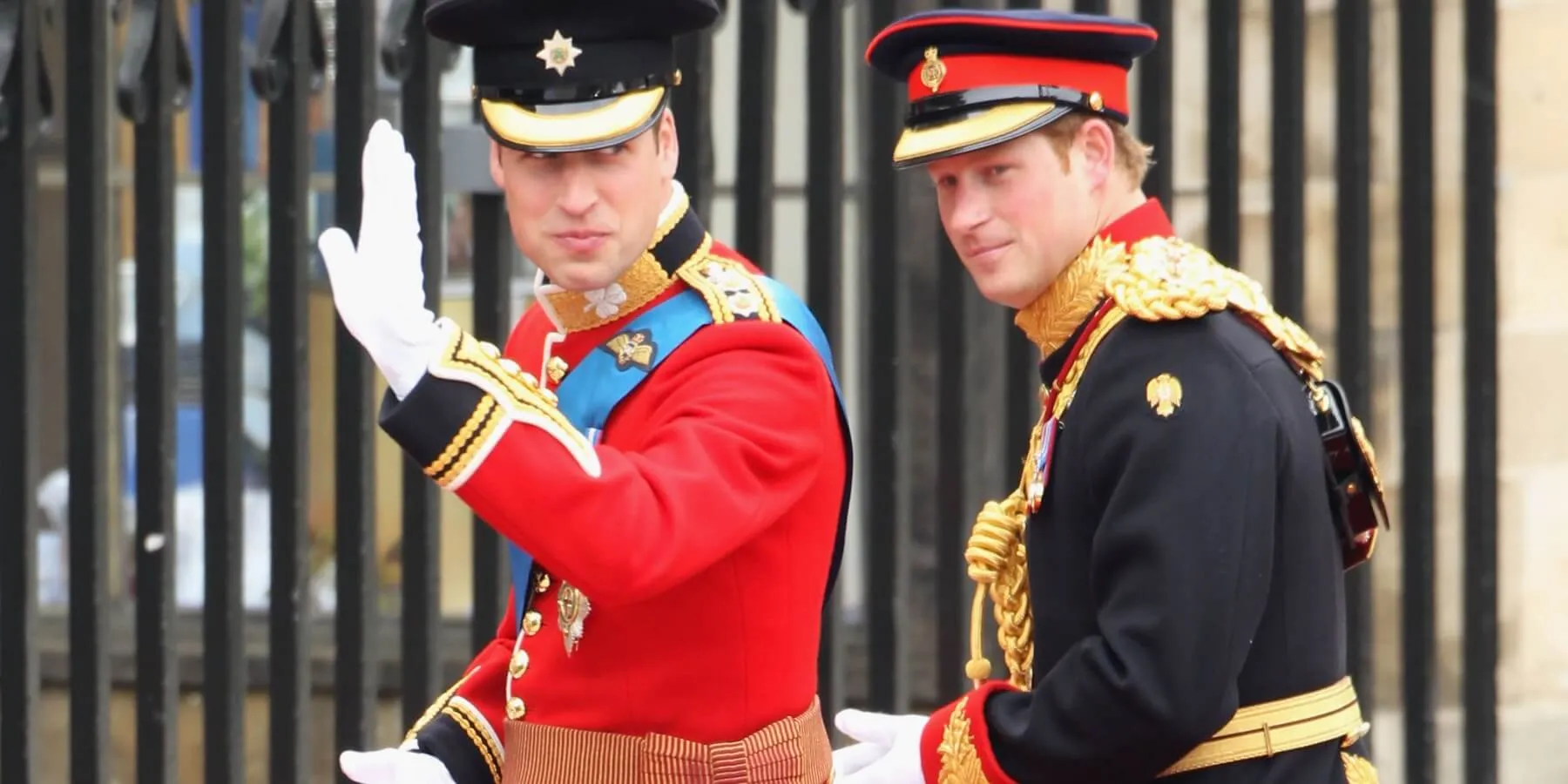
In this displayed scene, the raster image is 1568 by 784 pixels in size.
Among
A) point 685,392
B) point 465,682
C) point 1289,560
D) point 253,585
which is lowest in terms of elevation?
point 253,585

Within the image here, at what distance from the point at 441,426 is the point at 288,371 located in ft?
5.98

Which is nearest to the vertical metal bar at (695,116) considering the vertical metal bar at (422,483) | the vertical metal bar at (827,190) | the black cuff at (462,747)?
the vertical metal bar at (827,190)

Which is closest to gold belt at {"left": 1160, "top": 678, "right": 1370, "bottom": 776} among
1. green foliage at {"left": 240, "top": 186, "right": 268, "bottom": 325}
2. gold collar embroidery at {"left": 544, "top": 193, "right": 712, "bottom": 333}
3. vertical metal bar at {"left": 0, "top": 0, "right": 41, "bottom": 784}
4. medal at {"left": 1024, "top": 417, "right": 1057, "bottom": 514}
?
medal at {"left": 1024, "top": 417, "right": 1057, "bottom": 514}

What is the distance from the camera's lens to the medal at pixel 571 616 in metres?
2.68

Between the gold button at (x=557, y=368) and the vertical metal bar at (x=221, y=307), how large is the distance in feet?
5.05

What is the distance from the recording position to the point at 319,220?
562 cm

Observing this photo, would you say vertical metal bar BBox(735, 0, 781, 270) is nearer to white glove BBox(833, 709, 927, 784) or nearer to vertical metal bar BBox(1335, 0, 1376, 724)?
vertical metal bar BBox(1335, 0, 1376, 724)

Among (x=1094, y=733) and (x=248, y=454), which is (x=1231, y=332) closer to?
(x=1094, y=733)

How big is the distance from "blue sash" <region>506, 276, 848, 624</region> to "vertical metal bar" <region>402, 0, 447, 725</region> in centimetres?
137

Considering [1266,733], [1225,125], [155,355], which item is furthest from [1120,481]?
[155,355]

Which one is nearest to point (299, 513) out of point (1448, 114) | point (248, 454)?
point (248, 454)

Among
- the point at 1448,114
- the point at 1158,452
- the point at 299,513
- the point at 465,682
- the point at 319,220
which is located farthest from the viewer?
the point at 319,220

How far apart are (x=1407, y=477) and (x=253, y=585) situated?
9.45ft

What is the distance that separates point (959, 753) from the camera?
2553 millimetres
